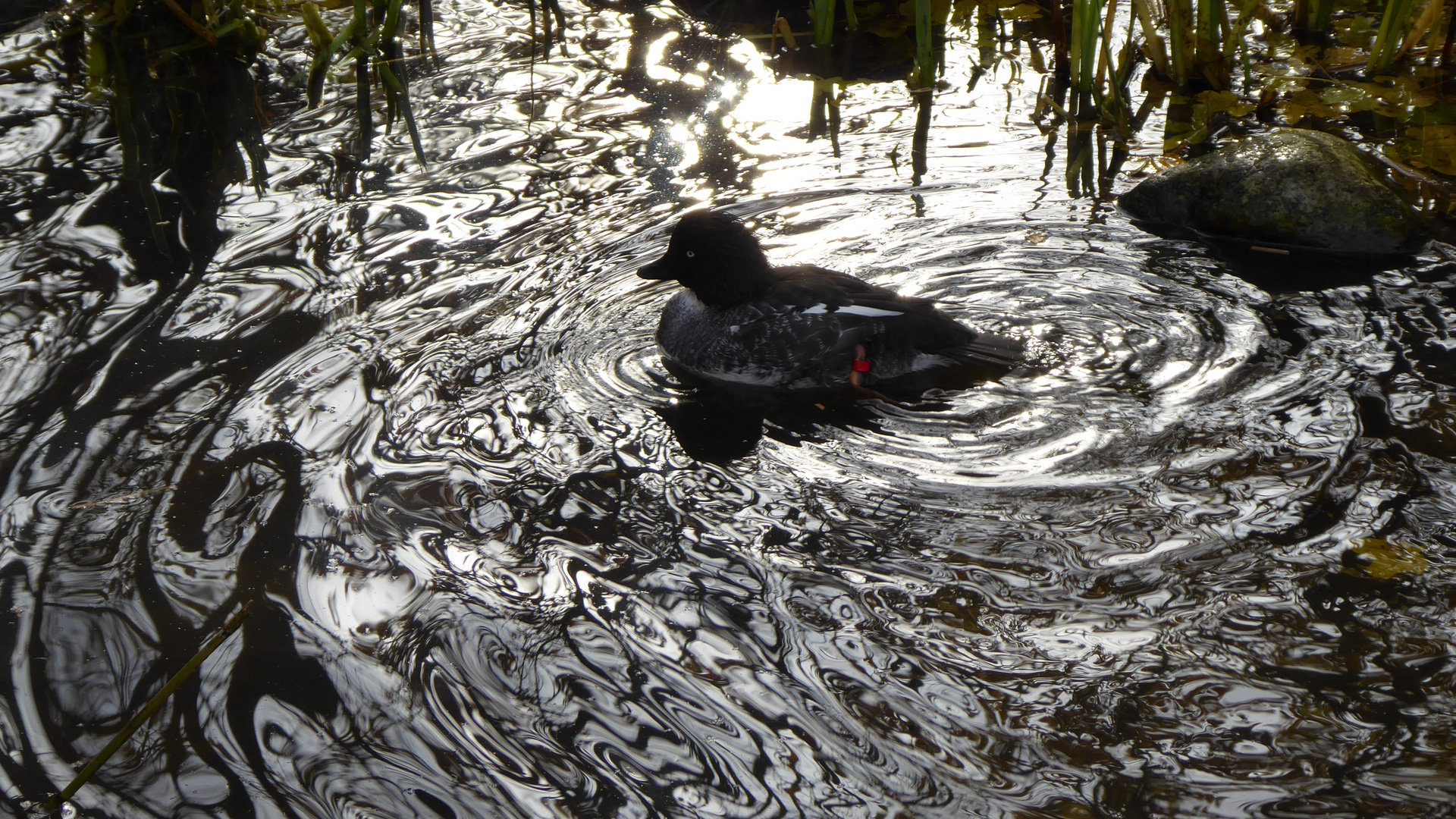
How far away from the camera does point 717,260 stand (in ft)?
18.7

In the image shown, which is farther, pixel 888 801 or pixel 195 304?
pixel 195 304

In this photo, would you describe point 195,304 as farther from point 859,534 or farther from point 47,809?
point 859,534

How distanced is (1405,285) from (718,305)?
362cm

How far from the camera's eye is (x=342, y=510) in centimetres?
447

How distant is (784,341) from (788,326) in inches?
3.1

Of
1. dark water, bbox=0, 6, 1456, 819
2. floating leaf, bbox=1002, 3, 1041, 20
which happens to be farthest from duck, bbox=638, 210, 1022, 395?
floating leaf, bbox=1002, 3, 1041, 20

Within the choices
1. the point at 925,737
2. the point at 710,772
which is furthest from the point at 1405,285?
the point at 710,772

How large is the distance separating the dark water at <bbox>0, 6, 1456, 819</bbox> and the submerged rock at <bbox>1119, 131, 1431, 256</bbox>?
1.03ft

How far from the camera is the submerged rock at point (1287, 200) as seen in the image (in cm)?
611

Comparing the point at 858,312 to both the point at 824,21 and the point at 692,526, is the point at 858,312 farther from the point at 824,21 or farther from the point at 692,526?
the point at 824,21

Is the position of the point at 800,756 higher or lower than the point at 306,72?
lower

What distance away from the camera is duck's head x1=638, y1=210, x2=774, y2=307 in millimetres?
5688

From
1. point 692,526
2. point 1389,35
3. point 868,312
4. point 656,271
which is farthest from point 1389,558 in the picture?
point 1389,35

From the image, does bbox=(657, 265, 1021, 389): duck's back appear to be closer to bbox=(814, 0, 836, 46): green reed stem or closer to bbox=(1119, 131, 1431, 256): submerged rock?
bbox=(1119, 131, 1431, 256): submerged rock
